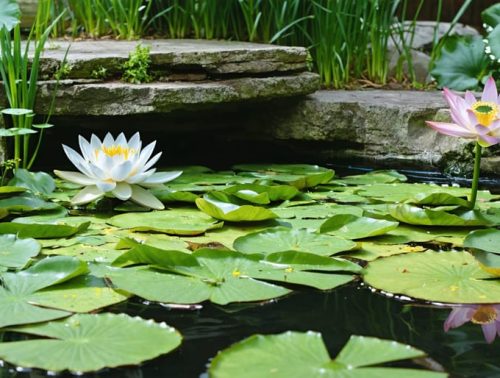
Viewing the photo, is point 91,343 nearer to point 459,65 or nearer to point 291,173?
point 291,173

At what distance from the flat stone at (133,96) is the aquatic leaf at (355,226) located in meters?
1.08

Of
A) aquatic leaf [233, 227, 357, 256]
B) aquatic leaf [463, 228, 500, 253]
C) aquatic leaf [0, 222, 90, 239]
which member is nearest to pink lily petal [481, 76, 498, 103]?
aquatic leaf [463, 228, 500, 253]

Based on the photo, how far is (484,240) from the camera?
169 centimetres

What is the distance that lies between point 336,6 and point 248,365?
2.65 metres

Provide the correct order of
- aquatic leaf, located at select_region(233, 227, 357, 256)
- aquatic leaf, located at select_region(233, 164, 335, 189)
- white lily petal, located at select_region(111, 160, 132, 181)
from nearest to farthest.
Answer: aquatic leaf, located at select_region(233, 227, 357, 256) < white lily petal, located at select_region(111, 160, 132, 181) < aquatic leaf, located at select_region(233, 164, 335, 189)

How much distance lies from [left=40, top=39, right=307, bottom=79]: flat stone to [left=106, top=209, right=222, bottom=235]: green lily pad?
896 millimetres

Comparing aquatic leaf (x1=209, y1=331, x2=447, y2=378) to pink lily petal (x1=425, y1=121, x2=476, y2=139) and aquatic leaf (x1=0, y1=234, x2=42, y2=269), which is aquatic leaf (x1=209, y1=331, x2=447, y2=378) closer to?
aquatic leaf (x1=0, y1=234, x2=42, y2=269)

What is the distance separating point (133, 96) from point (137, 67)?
138 millimetres

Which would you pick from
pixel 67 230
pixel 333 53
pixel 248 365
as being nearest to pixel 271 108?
pixel 333 53

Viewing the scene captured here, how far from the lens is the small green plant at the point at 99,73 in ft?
8.91

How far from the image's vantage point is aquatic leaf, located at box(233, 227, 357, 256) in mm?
1652

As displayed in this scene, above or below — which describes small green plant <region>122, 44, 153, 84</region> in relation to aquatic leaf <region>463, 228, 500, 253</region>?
above

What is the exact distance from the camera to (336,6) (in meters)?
3.43

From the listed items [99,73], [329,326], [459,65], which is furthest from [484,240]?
[459,65]
